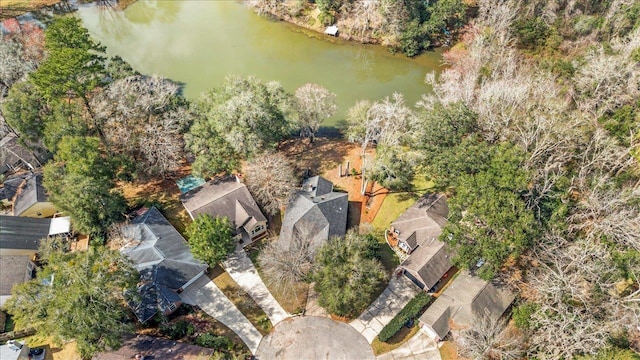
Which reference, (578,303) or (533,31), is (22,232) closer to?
(578,303)

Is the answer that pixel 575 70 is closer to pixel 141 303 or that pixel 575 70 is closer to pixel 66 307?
pixel 141 303

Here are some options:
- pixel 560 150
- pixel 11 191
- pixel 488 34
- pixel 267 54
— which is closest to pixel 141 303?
pixel 11 191

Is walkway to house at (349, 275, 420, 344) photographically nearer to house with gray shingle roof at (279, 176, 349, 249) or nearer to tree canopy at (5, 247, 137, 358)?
house with gray shingle roof at (279, 176, 349, 249)

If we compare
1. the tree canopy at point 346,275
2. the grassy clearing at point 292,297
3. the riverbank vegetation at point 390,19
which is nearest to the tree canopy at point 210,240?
the grassy clearing at point 292,297

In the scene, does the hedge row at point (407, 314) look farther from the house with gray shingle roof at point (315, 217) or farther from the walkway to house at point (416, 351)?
the house with gray shingle roof at point (315, 217)

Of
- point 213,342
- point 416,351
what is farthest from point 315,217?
point 416,351

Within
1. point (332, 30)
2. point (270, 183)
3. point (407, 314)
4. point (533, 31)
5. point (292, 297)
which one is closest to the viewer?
point (407, 314)
